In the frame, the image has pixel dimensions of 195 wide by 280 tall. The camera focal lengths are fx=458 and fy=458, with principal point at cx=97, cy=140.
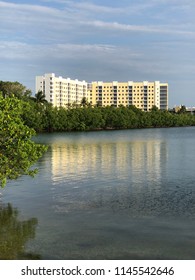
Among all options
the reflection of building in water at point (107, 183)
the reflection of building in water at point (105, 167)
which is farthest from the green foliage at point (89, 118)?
the reflection of building in water at point (107, 183)

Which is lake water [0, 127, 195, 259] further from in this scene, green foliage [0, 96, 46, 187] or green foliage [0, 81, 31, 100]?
green foliage [0, 81, 31, 100]

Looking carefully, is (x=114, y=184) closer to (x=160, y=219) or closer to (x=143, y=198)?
(x=143, y=198)

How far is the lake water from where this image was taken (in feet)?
47.2

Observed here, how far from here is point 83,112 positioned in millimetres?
125938

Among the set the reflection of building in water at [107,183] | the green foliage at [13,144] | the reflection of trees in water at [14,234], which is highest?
the green foliage at [13,144]

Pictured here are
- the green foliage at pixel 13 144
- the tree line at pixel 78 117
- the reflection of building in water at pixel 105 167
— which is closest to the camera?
the green foliage at pixel 13 144

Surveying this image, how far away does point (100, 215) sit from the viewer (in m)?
18.8

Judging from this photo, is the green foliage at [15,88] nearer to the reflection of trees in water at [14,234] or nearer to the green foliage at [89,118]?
the green foliage at [89,118]

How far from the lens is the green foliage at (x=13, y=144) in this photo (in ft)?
59.2

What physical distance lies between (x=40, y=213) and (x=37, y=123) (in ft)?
290

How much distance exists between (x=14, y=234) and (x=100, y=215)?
4040 millimetres

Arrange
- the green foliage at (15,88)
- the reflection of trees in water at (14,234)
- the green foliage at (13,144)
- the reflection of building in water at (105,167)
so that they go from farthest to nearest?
the green foliage at (15,88), the reflection of building in water at (105,167), the green foliage at (13,144), the reflection of trees in water at (14,234)

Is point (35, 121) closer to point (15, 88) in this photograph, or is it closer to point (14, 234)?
point (15, 88)

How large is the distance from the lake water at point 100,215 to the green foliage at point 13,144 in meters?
2.01
